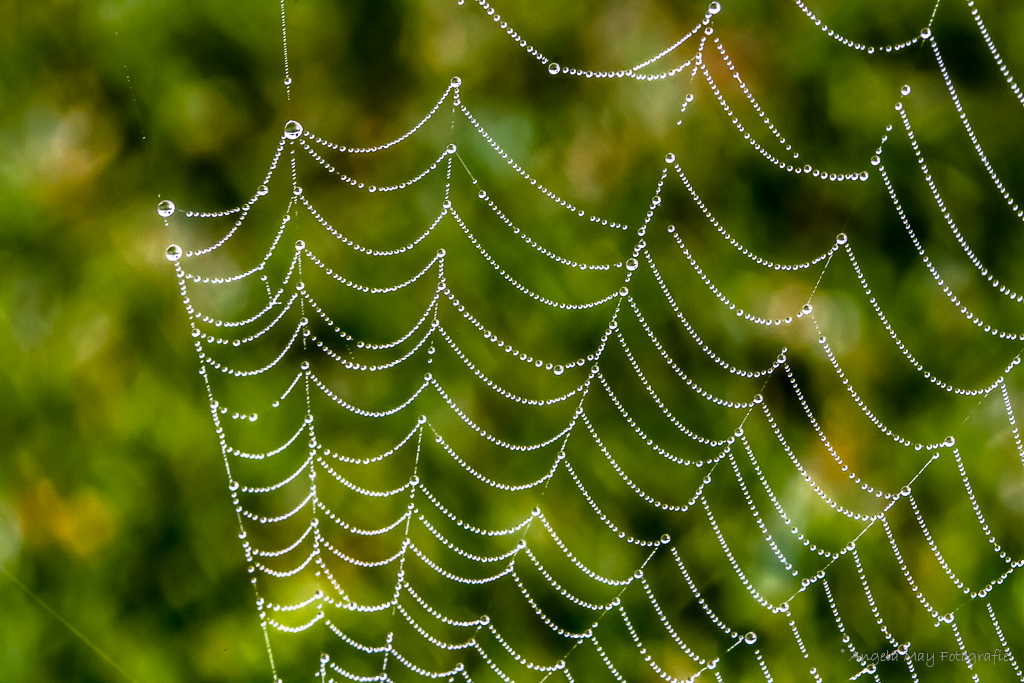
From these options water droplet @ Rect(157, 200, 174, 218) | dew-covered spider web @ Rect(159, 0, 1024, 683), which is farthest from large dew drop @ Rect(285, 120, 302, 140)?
water droplet @ Rect(157, 200, 174, 218)

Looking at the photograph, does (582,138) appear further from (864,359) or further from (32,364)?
(32,364)

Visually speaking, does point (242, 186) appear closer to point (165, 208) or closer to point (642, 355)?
point (165, 208)

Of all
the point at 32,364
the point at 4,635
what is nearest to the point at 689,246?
the point at 32,364

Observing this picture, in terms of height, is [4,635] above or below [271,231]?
below

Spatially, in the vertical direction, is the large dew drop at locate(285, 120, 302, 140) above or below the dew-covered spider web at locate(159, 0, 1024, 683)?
above

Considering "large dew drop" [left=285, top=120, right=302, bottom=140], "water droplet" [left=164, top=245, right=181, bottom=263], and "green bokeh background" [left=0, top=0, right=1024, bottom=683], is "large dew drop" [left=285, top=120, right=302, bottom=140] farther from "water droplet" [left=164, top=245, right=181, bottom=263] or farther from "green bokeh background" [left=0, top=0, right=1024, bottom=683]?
"water droplet" [left=164, top=245, right=181, bottom=263]

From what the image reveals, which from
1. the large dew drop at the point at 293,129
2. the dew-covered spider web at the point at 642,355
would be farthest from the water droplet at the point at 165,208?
the large dew drop at the point at 293,129

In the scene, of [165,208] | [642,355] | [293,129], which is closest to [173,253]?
[165,208]
